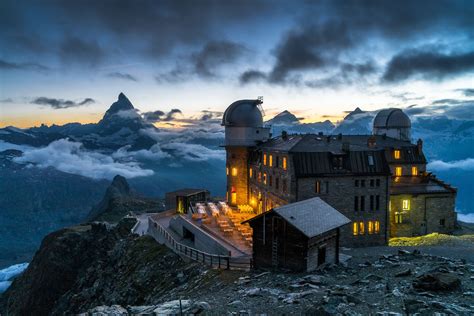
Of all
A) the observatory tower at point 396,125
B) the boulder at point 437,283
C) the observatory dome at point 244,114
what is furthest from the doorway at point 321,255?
the observatory tower at point 396,125

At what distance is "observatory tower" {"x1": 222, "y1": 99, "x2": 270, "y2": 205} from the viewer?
189ft

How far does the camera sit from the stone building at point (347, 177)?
137 feet

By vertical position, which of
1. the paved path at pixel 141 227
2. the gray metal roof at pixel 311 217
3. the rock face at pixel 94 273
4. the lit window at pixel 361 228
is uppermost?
the gray metal roof at pixel 311 217

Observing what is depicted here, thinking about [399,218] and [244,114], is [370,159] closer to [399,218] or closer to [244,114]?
[399,218]

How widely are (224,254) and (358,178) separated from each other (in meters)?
19.0

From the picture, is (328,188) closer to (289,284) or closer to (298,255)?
(298,255)

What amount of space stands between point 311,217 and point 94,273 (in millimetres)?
43180

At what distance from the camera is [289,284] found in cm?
2375

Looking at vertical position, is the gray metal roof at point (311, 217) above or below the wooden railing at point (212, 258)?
above

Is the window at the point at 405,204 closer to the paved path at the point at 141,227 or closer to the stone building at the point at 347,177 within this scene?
the stone building at the point at 347,177

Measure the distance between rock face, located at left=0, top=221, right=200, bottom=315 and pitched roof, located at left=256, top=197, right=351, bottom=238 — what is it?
39.9ft

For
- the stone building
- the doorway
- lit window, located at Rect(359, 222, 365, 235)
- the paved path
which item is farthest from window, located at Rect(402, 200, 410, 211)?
the paved path

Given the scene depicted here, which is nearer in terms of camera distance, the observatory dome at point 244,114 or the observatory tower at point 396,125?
the observatory dome at point 244,114

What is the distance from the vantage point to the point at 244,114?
5791 centimetres
